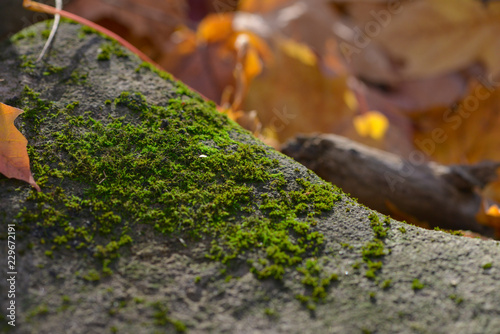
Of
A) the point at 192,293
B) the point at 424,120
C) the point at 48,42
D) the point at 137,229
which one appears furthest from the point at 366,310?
the point at 424,120

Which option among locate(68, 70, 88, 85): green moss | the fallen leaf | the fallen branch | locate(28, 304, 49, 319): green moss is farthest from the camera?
the fallen leaf

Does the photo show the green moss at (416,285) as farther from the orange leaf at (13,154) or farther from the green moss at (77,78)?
the green moss at (77,78)

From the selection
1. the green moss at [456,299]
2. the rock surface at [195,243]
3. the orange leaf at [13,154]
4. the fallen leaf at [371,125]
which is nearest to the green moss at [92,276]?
the rock surface at [195,243]

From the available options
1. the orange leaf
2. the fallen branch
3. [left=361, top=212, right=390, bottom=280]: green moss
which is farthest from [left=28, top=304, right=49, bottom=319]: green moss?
the fallen branch

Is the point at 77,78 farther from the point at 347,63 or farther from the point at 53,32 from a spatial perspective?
the point at 347,63

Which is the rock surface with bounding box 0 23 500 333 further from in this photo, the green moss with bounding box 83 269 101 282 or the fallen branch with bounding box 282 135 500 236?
the fallen branch with bounding box 282 135 500 236

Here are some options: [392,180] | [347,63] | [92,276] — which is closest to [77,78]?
[92,276]

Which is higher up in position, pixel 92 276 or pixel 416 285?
pixel 416 285
